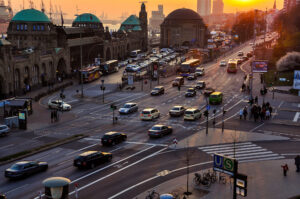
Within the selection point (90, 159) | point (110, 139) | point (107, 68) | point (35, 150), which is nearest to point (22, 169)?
point (90, 159)

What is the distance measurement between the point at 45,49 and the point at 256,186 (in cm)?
7633

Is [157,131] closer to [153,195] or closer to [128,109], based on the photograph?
[128,109]

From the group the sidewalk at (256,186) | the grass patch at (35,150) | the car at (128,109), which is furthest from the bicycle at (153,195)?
the car at (128,109)

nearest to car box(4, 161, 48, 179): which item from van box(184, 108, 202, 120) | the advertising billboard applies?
van box(184, 108, 202, 120)

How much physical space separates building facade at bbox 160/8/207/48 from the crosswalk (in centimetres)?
14394

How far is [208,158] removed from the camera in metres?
35.7

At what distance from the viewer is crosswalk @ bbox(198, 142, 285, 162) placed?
3588cm

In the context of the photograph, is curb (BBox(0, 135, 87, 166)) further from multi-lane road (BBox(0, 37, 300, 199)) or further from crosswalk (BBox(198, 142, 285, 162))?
crosswalk (BBox(198, 142, 285, 162))

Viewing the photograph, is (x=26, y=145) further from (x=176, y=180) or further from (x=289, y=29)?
(x=289, y=29)

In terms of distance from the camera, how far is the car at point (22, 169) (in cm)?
3055

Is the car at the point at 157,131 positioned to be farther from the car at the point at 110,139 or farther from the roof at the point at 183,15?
the roof at the point at 183,15

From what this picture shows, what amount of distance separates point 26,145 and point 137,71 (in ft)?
211

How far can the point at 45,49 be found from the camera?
3708 inches

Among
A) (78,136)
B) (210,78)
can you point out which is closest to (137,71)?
(210,78)
